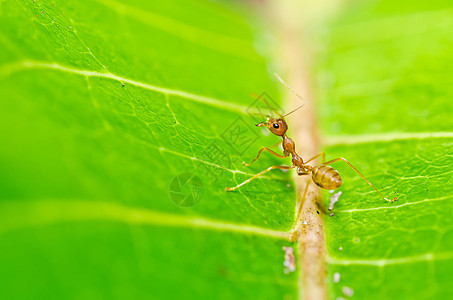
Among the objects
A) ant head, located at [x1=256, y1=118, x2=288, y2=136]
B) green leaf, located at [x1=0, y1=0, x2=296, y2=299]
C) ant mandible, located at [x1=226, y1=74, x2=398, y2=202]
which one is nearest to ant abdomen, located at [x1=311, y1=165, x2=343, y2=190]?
ant mandible, located at [x1=226, y1=74, x2=398, y2=202]

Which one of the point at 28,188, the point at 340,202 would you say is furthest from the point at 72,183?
the point at 340,202

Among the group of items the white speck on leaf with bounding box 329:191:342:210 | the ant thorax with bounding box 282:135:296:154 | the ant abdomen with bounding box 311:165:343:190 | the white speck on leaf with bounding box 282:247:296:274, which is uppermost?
the ant thorax with bounding box 282:135:296:154

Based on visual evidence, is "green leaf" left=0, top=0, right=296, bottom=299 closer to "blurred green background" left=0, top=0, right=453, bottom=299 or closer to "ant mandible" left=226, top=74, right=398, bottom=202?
"blurred green background" left=0, top=0, right=453, bottom=299

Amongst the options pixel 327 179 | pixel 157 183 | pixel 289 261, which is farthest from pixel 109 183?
pixel 327 179

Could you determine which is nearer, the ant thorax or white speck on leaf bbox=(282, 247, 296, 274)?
white speck on leaf bbox=(282, 247, 296, 274)

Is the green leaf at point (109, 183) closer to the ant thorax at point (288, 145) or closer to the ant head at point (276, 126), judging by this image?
the ant thorax at point (288, 145)

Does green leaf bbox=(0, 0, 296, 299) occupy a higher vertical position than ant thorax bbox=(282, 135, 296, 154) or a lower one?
lower

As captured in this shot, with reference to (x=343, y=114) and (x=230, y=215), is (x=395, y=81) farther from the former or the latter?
(x=230, y=215)

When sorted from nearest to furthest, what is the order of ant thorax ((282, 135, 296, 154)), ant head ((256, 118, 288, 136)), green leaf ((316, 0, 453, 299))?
green leaf ((316, 0, 453, 299)), ant thorax ((282, 135, 296, 154)), ant head ((256, 118, 288, 136))
